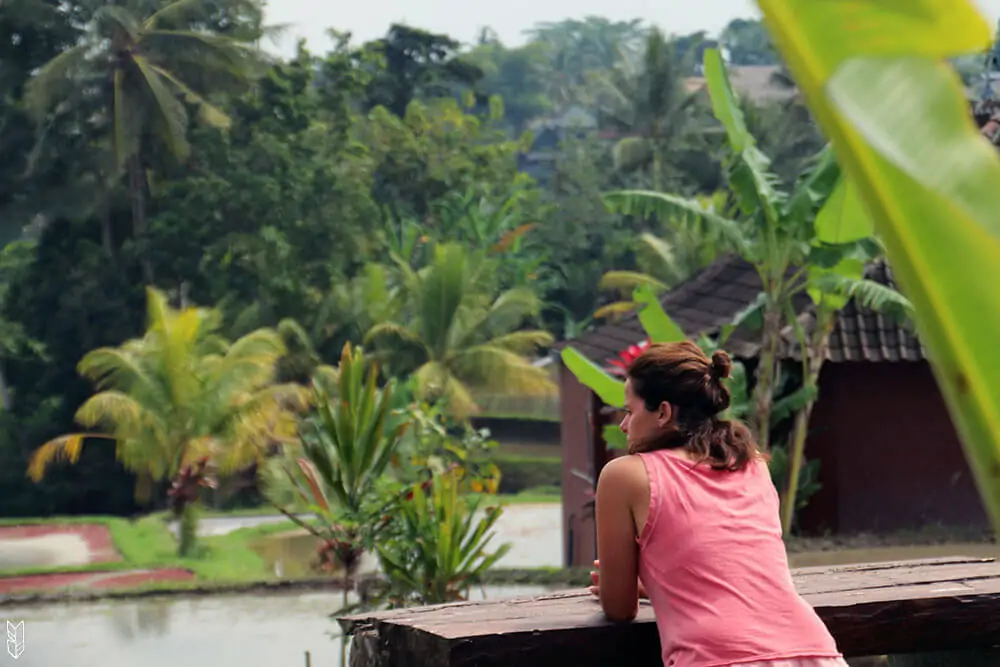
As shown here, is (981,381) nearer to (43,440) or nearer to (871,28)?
(871,28)

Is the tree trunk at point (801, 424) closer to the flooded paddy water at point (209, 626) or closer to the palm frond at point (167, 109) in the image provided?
the flooded paddy water at point (209, 626)

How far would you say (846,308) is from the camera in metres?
9.44

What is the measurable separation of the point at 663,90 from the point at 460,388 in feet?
37.9

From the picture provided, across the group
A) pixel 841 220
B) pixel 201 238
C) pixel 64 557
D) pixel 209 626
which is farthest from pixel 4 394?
pixel 841 220

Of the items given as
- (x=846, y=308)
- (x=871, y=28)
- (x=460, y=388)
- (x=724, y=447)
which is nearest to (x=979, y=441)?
(x=871, y=28)

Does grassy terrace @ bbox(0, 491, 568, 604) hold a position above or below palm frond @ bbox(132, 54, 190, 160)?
below

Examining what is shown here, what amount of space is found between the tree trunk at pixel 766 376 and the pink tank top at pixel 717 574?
6265 millimetres

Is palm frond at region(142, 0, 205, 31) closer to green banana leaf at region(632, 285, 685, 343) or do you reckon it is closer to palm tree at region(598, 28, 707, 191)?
palm tree at region(598, 28, 707, 191)

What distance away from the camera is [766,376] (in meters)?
8.28

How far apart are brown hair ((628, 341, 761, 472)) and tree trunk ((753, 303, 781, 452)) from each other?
20.5 ft

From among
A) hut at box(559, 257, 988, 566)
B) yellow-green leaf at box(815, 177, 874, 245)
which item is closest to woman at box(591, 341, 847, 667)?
yellow-green leaf at box(815, 177, 874, 245)

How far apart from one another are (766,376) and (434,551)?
9.32 feet

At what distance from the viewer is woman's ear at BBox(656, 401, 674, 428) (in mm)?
2102

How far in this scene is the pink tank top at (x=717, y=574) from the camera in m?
1.97
